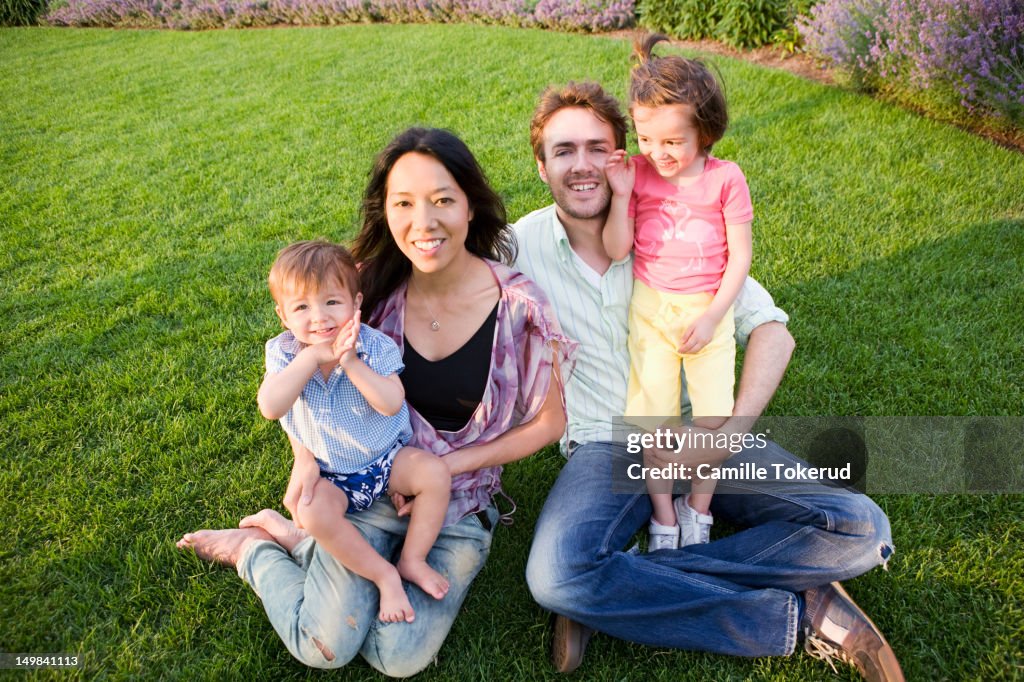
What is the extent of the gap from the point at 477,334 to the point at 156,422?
2018 millimetres

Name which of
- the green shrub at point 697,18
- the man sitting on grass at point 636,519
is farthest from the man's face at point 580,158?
the green shrub at point 697,18

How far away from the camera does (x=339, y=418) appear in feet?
8.25

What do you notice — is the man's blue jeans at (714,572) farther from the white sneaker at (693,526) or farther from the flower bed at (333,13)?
the flower bed at (333,13)

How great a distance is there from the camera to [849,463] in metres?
3.37

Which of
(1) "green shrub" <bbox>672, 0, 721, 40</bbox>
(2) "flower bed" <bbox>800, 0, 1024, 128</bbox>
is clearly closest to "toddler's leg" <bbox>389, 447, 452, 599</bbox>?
(2) "flower bed" <bbox>800, 0, 1024, 128</bbox>

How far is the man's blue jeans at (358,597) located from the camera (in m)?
2.43

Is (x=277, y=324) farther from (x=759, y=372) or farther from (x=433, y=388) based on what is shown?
(x=759, y=372)

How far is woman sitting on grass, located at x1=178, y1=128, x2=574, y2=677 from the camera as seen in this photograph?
8.12 feet

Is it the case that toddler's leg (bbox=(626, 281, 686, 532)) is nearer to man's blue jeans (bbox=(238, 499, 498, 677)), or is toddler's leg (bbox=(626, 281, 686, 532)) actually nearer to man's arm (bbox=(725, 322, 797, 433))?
man's arm (bbox=(725, 322, 797, 433))

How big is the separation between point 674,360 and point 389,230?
1.23 m

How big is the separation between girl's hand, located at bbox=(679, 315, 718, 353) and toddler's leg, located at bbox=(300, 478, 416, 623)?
139 cm

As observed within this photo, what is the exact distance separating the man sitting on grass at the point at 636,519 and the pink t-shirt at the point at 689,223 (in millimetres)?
171

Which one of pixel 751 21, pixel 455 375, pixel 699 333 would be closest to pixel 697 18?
pixel 751 21

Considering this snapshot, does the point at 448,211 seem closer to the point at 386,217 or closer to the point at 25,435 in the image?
the point at 386,217
